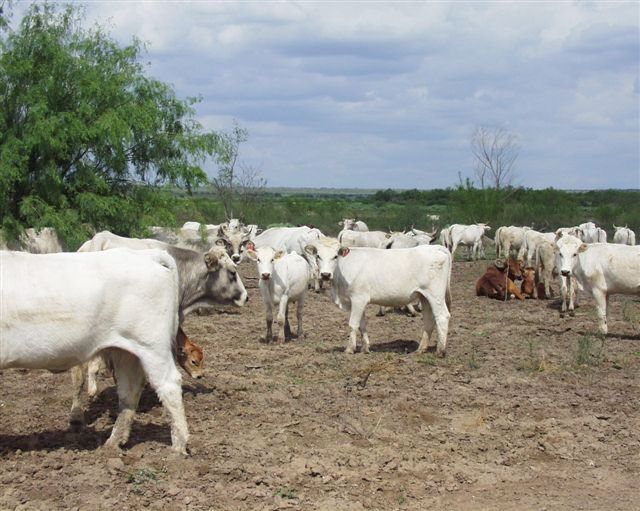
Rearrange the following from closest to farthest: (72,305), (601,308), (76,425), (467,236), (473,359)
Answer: (72,305)
(76,425)
(473,359)
(601,308)
(467,236)

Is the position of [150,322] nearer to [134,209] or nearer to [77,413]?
[77,413]

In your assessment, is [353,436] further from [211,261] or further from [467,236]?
[467,236]

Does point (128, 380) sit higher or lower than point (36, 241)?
lower

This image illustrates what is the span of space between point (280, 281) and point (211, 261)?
166 inches

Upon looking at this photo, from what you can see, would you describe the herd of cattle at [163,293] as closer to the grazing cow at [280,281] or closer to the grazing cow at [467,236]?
the grazing cow at [280,281]

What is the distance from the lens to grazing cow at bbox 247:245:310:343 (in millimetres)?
12992

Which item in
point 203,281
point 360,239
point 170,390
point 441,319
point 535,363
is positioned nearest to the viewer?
point 170,390

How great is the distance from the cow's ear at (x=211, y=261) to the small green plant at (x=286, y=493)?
10.7 feet

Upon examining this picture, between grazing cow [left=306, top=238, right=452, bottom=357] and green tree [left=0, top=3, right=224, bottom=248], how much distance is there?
8249 millimetres

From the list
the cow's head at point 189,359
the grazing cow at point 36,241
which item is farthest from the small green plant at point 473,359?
the grazing cow at point 36,241

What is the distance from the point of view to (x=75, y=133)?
18656mm

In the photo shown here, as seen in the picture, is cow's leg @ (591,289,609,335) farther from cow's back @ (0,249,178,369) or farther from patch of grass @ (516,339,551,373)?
cow's back @ (0,249,178,369)

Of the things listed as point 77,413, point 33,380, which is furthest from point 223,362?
point 77,413

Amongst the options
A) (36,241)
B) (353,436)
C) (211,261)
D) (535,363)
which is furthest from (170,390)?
(36,241)
